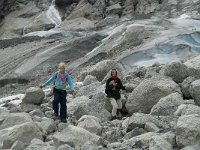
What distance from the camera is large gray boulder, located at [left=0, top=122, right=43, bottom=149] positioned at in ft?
36.5

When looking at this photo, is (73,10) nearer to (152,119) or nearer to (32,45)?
(32,45)

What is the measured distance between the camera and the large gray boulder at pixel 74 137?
10.4 m

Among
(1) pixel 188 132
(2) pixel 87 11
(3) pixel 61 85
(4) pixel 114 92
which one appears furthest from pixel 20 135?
(2) pixel 87 11

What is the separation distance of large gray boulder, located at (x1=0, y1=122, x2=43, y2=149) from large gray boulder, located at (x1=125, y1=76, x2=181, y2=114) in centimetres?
363

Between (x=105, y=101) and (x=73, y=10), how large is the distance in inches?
1929

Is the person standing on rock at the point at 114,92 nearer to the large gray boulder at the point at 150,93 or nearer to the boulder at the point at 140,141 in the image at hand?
the large gray boulder at the point at 150,93

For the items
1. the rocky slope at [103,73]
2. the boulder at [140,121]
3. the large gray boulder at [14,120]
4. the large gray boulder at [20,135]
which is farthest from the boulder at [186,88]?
the large gray boulder at [20,135]

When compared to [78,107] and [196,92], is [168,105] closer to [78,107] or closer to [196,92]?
[196,92]

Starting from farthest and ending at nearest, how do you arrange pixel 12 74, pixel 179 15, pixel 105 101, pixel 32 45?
pixel 179 15, pixel 32 45, pixel 12 74, pixel 105 101

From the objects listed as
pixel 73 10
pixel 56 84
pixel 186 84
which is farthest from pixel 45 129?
pixel 73 10

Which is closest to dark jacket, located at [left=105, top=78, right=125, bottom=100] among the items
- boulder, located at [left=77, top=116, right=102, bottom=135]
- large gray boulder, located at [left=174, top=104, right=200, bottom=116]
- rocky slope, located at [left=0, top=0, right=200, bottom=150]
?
rocky slope, located at [left=0, top=0, right=200, bottom=150]

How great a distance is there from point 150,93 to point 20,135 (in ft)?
14.3

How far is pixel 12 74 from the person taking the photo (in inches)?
1281

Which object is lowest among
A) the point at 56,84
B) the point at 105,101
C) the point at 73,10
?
the point at 73,10
